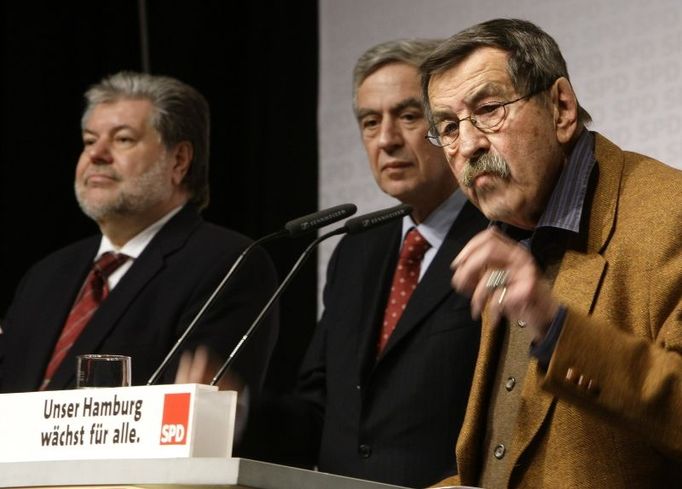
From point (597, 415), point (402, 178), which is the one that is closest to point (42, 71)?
point (402, 178)

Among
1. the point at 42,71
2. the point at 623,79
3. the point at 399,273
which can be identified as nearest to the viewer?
the point at 399,273

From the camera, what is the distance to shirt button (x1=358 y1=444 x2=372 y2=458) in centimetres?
296

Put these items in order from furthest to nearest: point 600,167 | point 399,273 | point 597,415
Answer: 1. point 399,273
2. point 600,167
3. point 597,415

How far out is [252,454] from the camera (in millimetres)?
2938

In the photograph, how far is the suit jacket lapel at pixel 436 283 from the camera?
2.99m

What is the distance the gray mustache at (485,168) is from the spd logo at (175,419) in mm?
953

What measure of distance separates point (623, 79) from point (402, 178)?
2.58 feet

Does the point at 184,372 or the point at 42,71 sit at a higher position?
the point at 42,71

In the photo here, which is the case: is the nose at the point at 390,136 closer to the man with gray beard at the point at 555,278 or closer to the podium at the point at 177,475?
the man with gray beard at the point at 555,278

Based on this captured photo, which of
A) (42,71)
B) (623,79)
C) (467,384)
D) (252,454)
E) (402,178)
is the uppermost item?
(42,71)

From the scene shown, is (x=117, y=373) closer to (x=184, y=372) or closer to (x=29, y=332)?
(x=184, y=372)

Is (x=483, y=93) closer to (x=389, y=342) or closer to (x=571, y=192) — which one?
(x=571, y=192)

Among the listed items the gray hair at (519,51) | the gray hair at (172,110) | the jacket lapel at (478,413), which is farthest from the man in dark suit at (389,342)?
the gray hair at (172,110)

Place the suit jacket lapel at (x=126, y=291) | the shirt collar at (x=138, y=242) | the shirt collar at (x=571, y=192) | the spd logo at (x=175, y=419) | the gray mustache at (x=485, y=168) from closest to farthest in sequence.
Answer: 1. the spd logo at (x=175, y=419)
2. the shirt collar at (x=571, y=192)
3. the gray mustache at (x=485, y=168)
4. the suit jacket lapel at (x=126, y=291)
5. the shirt collar at (x=138, y=242)
